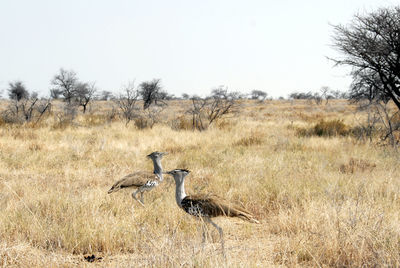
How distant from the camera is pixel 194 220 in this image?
4.14 m

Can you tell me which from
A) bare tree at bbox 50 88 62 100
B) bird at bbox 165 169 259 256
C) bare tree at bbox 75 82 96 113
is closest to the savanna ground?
bird at bbox 165 169 259 256

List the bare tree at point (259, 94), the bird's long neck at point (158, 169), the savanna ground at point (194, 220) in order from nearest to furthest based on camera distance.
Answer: the savanna ground at point (194, 220) < the bird's long neck at point (158, 169) < the bare tree at point (259, 94)

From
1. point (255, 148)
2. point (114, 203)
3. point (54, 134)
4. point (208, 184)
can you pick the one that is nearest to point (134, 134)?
point (54, 134)

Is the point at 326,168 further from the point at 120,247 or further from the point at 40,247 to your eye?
the point at 40,247

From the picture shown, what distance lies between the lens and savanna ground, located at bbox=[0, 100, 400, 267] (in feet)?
9.93

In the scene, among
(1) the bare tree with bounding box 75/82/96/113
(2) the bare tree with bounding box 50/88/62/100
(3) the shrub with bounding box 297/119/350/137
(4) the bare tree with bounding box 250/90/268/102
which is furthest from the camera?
(4) the bare tree with bounding box 250/90/268/102

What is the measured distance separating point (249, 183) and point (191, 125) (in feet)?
35.7

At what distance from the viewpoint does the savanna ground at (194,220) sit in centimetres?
303

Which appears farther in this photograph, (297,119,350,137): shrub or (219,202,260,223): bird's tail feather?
(297,119,350,137): shrub

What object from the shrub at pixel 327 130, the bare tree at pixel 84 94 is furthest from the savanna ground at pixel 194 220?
the bare tree at pixel 84 94

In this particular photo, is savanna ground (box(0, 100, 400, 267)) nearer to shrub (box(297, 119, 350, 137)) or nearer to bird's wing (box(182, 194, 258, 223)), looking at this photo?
bird's wing (box(182, 194, 258, 223))

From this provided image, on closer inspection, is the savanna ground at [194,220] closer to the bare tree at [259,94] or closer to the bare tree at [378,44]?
the bare tree at [378,44]

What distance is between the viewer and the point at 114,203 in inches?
186

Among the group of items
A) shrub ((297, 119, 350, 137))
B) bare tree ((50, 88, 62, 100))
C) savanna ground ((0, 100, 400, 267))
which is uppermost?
bare tree ((50, 88, 62, 100))
